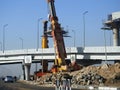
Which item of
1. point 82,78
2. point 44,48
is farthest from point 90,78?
point 44,48

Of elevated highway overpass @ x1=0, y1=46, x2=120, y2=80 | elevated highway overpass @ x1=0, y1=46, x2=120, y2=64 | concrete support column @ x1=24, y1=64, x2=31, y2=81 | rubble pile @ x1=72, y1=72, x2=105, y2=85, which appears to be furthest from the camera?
concrete support column @ x1=24, y1=64, x2=31, y2=81

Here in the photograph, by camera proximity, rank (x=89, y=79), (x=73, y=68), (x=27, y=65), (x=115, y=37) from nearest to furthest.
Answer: (x=89, y=79) → (x=73, y=68) → (x=115, y=37) → (x=27, y=65)

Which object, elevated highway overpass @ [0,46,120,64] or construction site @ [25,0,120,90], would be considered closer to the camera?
construction site @ [25,0,120,90]

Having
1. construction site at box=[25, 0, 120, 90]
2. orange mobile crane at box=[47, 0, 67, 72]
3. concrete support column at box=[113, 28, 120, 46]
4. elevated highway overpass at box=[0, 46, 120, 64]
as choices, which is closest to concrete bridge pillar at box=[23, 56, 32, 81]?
elevated highway overpass at box=[0, 46, 120, 64]

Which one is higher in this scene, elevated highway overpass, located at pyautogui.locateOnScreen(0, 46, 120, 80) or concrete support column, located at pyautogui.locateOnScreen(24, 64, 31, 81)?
elevated highway overpass, located at pyautogui.locateOnScreen(0, 46, 120, 80)

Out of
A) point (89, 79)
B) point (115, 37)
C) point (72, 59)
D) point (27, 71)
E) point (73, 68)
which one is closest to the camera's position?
point (89, 79)

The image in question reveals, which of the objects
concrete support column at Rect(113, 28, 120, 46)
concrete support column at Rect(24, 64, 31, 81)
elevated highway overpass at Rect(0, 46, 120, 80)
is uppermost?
concrete support column at Rect(113, 28, 120, 46)

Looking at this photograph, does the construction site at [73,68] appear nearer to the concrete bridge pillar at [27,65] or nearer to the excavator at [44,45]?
the excavator at [44,45]

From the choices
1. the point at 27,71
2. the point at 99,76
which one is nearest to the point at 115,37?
the point at 27,71

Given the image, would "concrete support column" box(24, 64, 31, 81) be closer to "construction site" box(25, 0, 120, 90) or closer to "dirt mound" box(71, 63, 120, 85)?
"construction site" box(25, 0, 120, 90)

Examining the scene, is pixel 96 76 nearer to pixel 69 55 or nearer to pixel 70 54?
pixel 70 54

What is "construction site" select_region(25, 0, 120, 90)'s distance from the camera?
6931 centimetres

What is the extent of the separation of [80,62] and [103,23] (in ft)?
49.5

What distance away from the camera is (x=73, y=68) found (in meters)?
81.8
